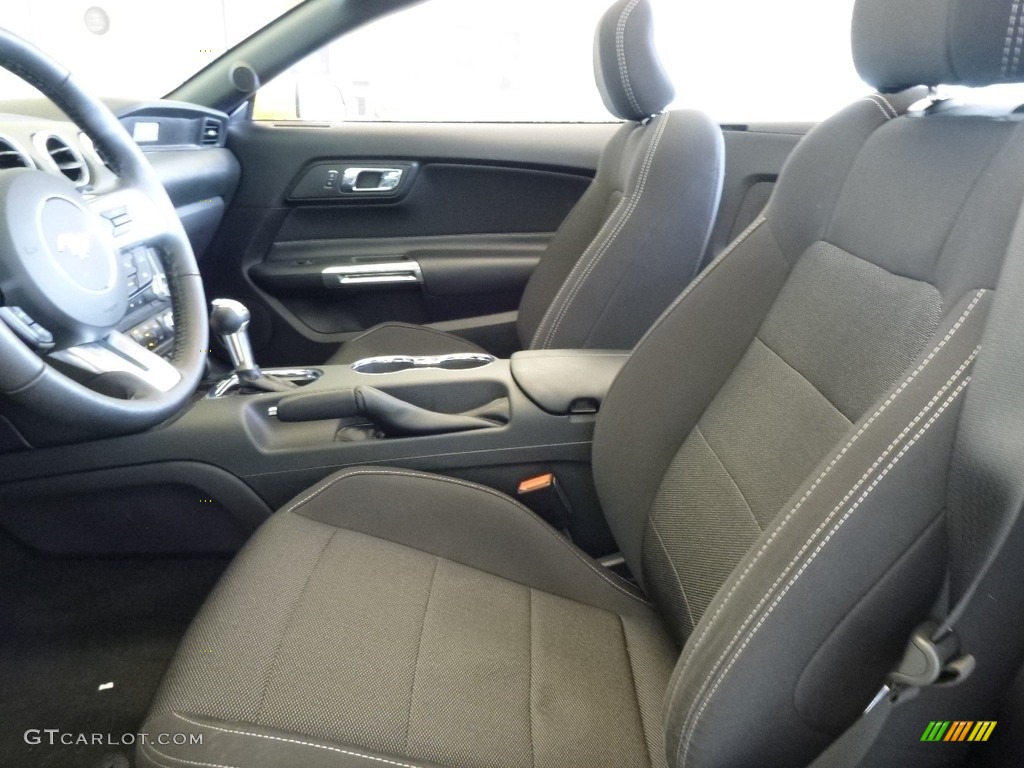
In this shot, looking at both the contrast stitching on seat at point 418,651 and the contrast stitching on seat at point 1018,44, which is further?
the contrast stitching on seat at point 418,651

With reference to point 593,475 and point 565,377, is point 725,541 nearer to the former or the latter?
point 593,475

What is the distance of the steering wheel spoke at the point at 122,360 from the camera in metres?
0.94

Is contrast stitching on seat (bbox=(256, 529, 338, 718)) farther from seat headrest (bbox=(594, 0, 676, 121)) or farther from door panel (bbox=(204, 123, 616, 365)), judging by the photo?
door panel (bbox=(204, 123, 616, 365))

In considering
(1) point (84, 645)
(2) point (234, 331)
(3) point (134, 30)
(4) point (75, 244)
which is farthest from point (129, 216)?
(3) point (134, 30)

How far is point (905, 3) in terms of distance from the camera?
70cm

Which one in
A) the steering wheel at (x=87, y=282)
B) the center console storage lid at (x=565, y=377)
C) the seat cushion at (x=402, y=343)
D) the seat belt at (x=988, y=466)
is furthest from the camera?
the seat cushion at (x=402, y=343)

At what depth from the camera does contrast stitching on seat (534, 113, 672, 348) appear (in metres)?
1.38

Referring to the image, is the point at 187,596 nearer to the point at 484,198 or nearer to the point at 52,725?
the point at 52,725

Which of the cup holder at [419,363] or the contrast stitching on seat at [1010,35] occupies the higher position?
the contrast stitching on seat at [1010,35]

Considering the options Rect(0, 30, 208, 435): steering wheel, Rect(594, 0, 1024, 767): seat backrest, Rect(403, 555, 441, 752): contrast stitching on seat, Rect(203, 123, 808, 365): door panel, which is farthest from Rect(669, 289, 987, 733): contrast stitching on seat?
Rect(203, 123, 808, 365): door panel

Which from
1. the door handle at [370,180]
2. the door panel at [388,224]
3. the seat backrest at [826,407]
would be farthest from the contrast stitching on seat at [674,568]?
the door handle at [370,180]

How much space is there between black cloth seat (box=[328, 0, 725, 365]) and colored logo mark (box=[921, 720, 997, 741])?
908 mm

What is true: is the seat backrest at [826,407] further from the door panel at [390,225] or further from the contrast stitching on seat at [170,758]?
the door panel at [390,225]

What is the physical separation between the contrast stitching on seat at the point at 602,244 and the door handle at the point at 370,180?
78cm
